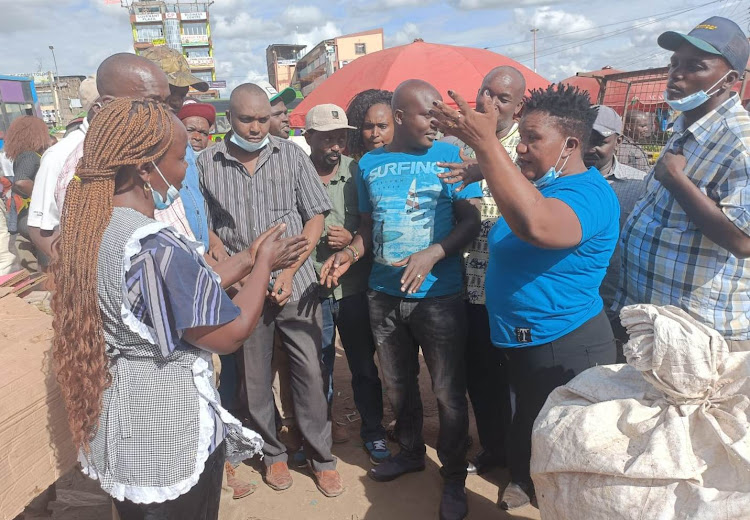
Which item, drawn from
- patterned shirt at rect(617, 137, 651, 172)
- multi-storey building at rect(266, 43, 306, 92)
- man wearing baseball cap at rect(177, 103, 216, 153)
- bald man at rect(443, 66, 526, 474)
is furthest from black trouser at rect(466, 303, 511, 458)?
multi-storey building at rect(266, 43, 306, 92)

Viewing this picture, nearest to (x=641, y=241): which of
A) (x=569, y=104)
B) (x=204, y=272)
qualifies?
(x=569, y=104)

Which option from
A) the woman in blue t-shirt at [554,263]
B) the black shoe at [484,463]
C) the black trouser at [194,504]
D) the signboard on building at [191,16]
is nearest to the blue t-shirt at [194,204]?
the black trouser at [194,504]

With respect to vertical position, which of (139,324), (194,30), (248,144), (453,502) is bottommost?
(453,502)

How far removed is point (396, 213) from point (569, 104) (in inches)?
38.9

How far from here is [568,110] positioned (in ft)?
6.90

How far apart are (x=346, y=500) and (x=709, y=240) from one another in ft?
7.76

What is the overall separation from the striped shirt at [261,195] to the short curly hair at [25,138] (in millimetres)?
4202

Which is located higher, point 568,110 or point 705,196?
point 568,110

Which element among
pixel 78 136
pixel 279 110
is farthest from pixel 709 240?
pixel 279 110

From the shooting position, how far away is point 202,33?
2232 inches

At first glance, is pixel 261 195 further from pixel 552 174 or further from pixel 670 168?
pixel 670 168

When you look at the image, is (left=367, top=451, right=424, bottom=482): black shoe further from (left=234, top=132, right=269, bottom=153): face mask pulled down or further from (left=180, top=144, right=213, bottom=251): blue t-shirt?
(left=234, top=132, right=269, bottom=153): face mask pulled down

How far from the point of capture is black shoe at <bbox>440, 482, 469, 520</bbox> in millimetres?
2732

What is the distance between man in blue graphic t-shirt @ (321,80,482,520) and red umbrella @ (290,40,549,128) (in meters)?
4.80
